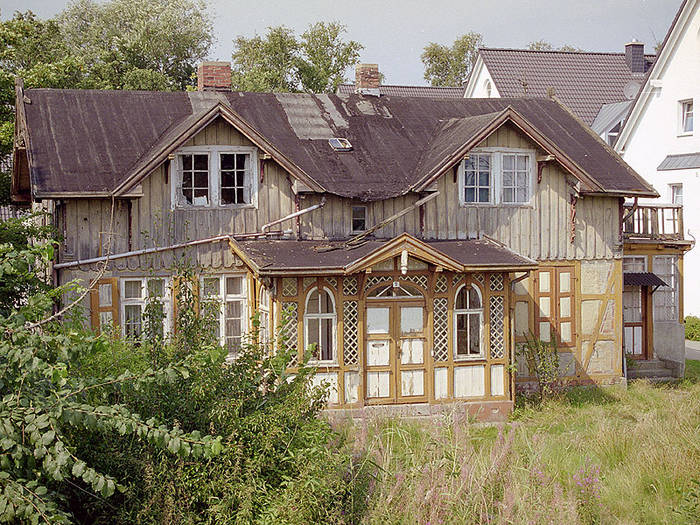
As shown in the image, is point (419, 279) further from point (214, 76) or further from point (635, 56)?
point (635, 56)

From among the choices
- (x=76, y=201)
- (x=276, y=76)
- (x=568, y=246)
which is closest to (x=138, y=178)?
(x=76, y=201)

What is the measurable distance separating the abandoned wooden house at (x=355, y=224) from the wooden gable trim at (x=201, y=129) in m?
0.03

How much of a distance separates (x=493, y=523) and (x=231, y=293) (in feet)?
31.7

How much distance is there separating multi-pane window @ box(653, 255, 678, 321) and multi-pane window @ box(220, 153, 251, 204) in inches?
406

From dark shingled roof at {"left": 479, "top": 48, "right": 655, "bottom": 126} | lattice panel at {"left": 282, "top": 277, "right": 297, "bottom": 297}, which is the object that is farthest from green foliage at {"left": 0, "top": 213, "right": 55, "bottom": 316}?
dark shingled roof at {"left": 479, "top": 48, "right": 655, "bottom": 126}

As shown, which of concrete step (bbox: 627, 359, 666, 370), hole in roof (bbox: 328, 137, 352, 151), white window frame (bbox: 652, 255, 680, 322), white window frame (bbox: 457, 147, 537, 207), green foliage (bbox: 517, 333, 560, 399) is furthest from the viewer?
white window frame (bbox: 652, 255, 680, 322)

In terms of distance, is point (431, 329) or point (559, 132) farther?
point (559, 132)

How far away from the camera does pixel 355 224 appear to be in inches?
703

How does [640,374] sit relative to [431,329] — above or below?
below

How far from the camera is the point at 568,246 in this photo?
18.9 metres

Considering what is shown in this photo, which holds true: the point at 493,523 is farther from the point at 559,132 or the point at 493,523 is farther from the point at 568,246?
the point at 559,132

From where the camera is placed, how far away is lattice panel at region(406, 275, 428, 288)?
15.8m

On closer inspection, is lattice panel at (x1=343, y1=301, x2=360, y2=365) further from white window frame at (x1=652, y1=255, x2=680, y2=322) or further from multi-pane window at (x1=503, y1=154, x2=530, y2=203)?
white window frame at (x1=652, y1=255, x2=680, y2=322)

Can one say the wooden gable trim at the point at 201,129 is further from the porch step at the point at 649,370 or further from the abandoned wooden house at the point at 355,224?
the porch step at the point at 649,370
